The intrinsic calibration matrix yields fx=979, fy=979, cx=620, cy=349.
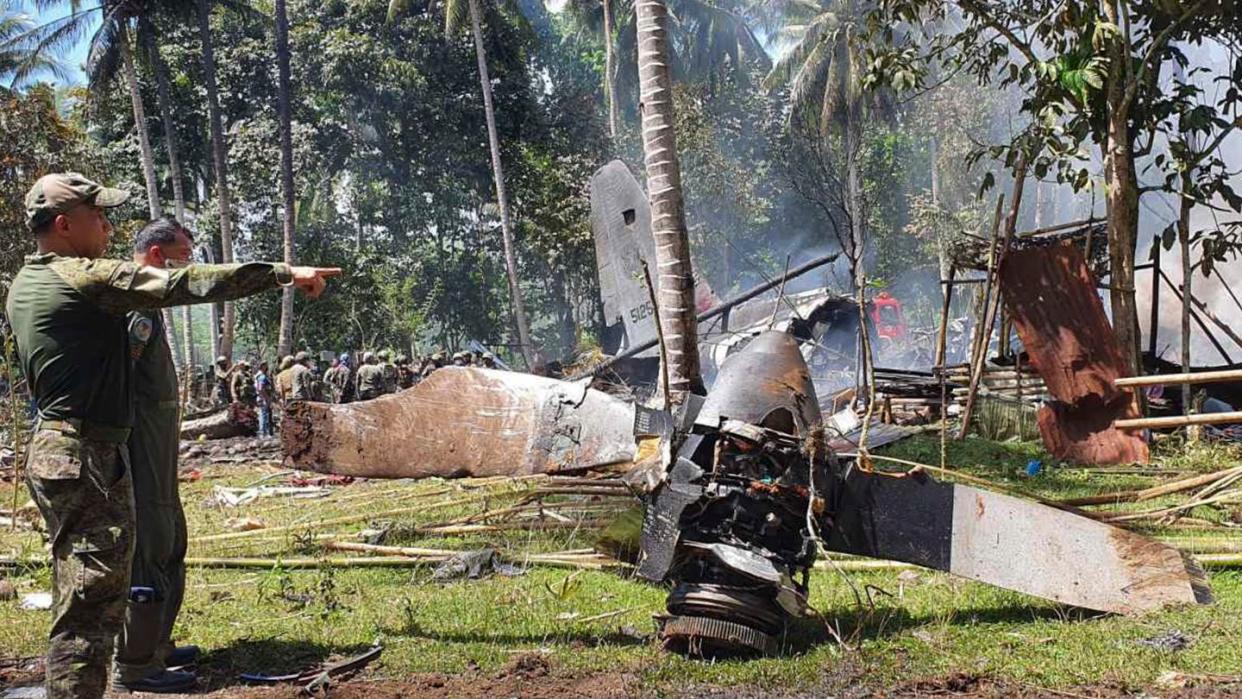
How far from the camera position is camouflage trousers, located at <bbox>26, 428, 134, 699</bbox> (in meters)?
3.30

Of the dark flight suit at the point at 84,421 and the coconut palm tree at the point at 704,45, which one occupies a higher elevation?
the coconut palm tree at the point at 704,45

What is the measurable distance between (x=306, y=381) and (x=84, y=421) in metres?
13.9

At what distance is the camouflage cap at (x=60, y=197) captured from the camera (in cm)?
352

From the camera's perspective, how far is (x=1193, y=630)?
13.6 ft

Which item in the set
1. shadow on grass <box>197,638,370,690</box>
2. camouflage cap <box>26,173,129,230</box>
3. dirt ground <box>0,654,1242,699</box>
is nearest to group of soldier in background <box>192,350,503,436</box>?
shadow on grass <box>197,638,370,690</box>

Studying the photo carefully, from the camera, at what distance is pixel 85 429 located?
3.43m

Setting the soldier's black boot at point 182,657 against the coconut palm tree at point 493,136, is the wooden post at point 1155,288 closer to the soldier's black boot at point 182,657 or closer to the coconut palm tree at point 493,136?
the soldier's black boot at point 182,657

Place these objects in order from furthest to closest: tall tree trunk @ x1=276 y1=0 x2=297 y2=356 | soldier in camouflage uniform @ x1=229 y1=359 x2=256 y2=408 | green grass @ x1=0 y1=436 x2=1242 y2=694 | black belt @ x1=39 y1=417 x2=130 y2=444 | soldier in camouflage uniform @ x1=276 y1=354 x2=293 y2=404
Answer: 1. tall tree trunk @ x1=276 y1=0 x2=297 y2=356
2. soldier in camouflage uniform @ x1=229 y1=359 x2=256 y2=408
3. soldier in camouflage uniform @ x1=276 y1=354 x2=293 y2=404
4. green grass @ x1=0 y1=436 x2=1242 y2=694
5. black belt @ x1=39 y1=417 x2=130 y2=444

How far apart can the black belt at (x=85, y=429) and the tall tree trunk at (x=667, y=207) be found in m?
5.00

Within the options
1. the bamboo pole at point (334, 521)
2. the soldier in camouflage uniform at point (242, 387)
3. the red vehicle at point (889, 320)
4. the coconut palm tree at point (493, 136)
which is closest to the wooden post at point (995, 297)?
the bamboo pole at point (334, 521)

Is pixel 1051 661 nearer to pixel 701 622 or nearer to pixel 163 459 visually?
pixel 701 622

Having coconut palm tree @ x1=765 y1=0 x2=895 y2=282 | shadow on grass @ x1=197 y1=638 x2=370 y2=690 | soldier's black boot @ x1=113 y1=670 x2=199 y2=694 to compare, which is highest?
coconut palm tree @ x1=765 y1=0 x2=895 y2=282

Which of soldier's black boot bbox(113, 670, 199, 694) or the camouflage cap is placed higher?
the camouflage cap

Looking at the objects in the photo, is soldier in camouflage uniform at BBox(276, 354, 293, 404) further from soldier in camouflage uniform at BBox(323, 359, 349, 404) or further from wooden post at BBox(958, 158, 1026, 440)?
wooden post at BBox(958, 158, 1026, 440)
